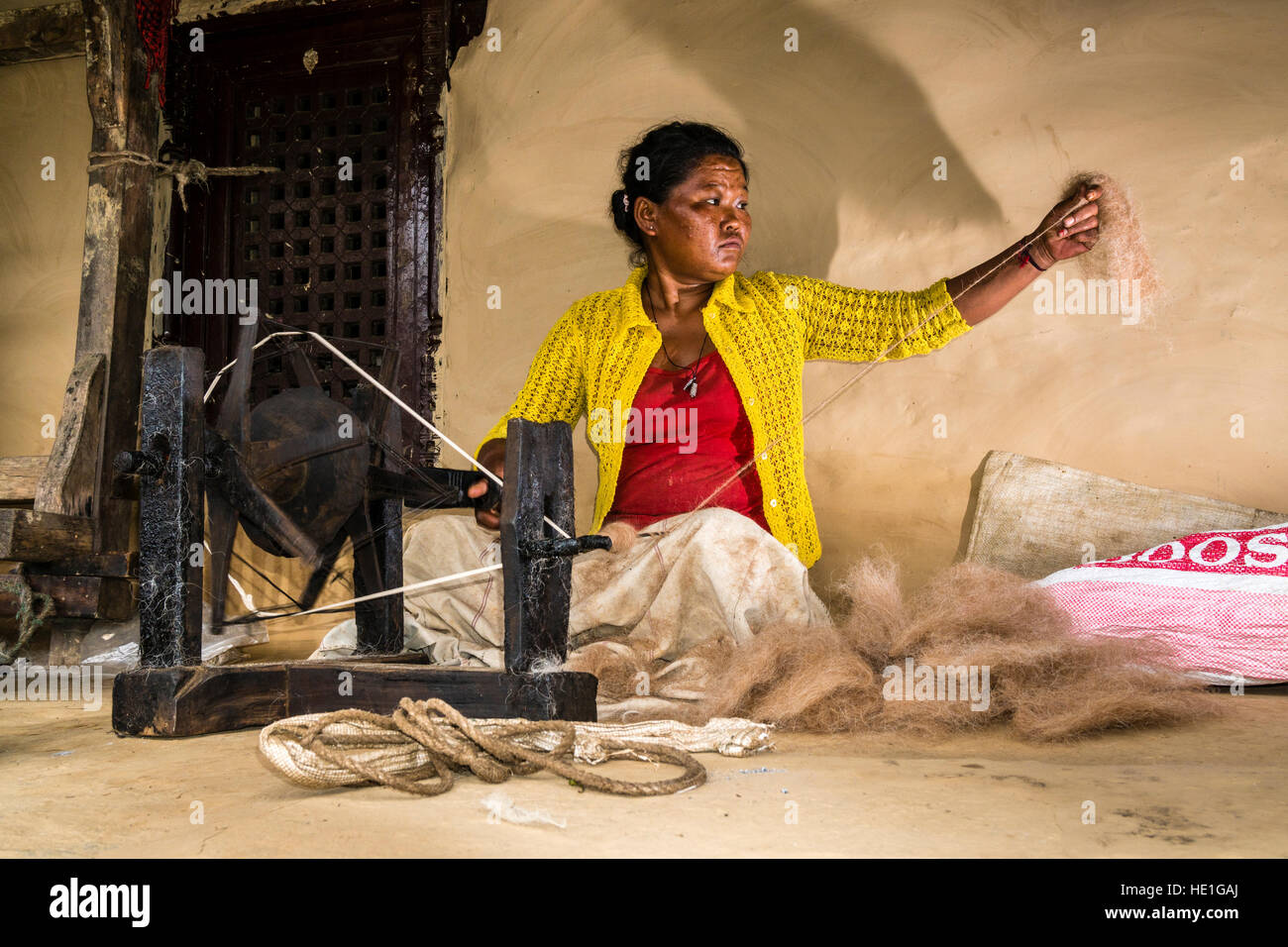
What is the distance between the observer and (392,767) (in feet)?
5.32

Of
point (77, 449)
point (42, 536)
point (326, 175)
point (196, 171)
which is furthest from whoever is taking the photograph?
point (196, 171)

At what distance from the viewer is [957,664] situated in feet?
7.15

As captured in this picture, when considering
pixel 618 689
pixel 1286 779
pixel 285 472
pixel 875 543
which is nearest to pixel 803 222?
pixel 875 543

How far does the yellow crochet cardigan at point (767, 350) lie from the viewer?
10.4 feet

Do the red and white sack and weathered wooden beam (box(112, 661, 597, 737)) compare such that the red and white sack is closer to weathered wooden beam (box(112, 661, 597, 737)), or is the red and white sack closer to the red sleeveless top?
the red sleeveless top

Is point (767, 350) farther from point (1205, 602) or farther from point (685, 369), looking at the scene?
point (1205, 602)

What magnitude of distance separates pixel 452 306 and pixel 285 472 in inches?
81.6

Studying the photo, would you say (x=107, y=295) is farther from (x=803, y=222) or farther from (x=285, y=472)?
(x=803, y=222)

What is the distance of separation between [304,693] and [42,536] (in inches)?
71.7

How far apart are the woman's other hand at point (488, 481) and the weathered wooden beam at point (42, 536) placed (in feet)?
4.97

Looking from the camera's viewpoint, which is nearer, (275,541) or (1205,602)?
(275,541)

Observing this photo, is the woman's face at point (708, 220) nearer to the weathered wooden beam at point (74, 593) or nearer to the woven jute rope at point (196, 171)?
the woven jute rope at point (196, 171)

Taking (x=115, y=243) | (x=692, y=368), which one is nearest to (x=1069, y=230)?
(x=692, y=368)

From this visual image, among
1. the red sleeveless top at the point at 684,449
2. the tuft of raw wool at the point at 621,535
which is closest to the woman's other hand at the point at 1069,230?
the red sleeveless top at the point at 684,449
